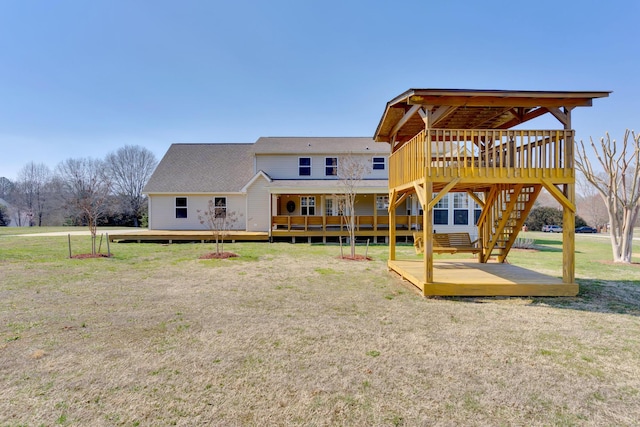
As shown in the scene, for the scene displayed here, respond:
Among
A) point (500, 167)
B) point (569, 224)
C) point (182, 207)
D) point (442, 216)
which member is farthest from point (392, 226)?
point (182, 207)

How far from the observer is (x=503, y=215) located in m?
8.41

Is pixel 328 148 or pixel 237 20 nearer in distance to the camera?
pixel 237 20

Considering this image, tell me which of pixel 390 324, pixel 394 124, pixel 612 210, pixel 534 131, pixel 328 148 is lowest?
pixel 390 324

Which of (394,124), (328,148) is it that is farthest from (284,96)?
(394,124)

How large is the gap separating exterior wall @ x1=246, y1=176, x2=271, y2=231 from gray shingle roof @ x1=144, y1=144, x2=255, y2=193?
1432 millimetres

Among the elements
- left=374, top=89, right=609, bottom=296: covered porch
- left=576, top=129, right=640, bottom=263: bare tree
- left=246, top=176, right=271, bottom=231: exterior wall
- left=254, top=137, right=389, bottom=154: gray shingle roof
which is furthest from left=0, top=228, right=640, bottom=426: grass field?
left=254, top=137, right=389, bottom=154: gray shingle roof

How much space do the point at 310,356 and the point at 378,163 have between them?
56.8ft

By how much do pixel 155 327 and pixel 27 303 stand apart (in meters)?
3.05

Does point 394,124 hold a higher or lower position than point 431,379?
higher

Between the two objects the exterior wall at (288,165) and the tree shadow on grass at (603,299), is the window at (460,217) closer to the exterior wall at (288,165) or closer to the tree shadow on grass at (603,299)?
the exterior wall at (288,165)

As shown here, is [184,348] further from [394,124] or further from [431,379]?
[394,124]

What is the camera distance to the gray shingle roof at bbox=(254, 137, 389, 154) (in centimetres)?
1972

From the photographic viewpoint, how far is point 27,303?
18.9ft

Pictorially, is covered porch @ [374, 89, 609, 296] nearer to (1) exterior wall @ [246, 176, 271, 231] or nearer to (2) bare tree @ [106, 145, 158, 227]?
(1) exterior wall @ [246, 176, 271, 231]
